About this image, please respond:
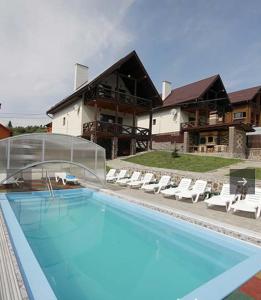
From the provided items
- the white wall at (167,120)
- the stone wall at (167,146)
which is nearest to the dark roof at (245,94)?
the white wall at (167,120)

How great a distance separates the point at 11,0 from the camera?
9.80 metres

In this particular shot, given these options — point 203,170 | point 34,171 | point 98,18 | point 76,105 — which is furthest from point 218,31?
point 76,105

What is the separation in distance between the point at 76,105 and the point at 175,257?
20570mm

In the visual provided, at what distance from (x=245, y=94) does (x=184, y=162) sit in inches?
822

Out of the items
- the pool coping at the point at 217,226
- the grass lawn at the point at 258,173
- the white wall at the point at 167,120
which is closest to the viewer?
the pool coping at the point at 217,226

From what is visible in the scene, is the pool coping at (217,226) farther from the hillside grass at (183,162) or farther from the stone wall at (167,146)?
the stone wall at (167,146)

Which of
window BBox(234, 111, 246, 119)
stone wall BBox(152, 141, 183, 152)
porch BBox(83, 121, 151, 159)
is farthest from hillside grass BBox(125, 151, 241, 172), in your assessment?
window BBox(234, 111, 246, 119)

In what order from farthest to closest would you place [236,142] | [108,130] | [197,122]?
[197,122], [236,142], [108,130]

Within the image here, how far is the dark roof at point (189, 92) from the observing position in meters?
27.2

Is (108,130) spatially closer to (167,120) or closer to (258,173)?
(167,120)

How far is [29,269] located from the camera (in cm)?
429

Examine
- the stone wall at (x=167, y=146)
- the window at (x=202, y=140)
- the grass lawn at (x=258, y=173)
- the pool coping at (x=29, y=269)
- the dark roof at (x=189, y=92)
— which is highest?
the dark roof at (x=189, y=92)

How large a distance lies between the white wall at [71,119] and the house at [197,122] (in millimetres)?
10269

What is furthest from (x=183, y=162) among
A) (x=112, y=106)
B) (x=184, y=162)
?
(x=112, y=106)
